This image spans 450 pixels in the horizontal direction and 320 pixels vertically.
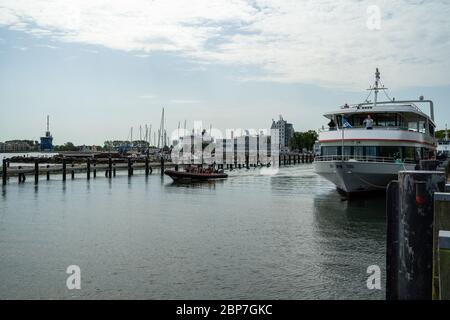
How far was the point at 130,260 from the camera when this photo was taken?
1752 centimetres

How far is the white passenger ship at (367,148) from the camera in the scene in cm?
3522

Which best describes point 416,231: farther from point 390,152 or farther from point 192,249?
point 390,152

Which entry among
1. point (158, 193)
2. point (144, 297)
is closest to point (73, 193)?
point (158, 193)

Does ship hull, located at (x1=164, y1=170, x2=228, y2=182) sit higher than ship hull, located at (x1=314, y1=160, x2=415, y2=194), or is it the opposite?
ship hull, located at (x1=314, y1=160, x2=415, y2=194)

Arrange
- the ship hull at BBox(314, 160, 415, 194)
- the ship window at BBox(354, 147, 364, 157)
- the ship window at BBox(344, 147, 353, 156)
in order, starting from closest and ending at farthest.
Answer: the ship hull at BBox(314, 160, 415, 194) < the ship window at BBox(354, 147, 364, 157) < the ship window at BBox(344, 147, 353, 156)

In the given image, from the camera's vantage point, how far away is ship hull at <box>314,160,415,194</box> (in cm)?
3484

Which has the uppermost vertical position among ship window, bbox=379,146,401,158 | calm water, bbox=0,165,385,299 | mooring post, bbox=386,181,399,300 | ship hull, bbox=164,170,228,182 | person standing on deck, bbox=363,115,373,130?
person standing on deck, bbox=363,115,373,130

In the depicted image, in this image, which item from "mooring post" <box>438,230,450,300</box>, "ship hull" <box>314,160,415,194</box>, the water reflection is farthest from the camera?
"ship hull" <box>314,160,415,194</box>

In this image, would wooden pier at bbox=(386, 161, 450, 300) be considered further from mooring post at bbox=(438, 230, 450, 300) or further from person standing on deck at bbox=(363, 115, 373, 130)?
person standing on deck at bbox=(363, 115, 373, 130)

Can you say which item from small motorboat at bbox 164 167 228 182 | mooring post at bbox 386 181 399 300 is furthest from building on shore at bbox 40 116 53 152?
mooring post at bbox 386 181 399 300

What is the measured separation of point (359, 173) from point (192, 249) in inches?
777

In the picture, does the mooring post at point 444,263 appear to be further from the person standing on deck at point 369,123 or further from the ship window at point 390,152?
the person standing on deck at point 369,123

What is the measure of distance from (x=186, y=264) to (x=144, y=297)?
364cm
